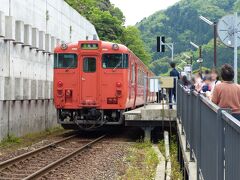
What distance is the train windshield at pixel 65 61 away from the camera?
20281mm

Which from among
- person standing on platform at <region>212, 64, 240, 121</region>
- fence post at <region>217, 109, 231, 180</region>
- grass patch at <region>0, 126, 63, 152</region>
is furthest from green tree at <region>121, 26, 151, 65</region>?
fence post at <region>217, 109, 231, 180</region>

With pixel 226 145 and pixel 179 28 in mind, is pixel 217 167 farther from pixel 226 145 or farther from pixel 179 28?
pixel 179 28

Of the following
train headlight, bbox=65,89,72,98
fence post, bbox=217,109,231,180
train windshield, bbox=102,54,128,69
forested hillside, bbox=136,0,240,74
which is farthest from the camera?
forested hillside, bbox=136,0,240,74

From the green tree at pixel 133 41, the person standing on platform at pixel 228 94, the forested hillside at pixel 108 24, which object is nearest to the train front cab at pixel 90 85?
the person standing on platform at pixel 228 94

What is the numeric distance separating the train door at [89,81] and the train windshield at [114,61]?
306 mm

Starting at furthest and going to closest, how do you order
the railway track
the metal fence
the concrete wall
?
1. the concrete wall
2. the railway track
3. the metal fence

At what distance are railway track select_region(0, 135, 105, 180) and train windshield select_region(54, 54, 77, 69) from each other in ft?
10.7

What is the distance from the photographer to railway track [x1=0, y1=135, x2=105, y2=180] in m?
11.2

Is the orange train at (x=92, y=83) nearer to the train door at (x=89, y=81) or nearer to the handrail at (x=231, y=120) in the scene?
the train door at (x=89, y=81)

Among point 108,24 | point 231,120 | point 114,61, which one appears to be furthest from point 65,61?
point 108,24

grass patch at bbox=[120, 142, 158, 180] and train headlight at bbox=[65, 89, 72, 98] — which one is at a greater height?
train headlight at bbox=[65, 89, 72, 98]

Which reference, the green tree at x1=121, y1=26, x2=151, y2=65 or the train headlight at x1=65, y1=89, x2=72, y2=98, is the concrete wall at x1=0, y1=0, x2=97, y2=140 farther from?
the green tree at x1=121, y1=26, x2=151, y2=65

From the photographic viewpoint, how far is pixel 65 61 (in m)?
20.4

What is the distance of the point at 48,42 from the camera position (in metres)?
25.7
